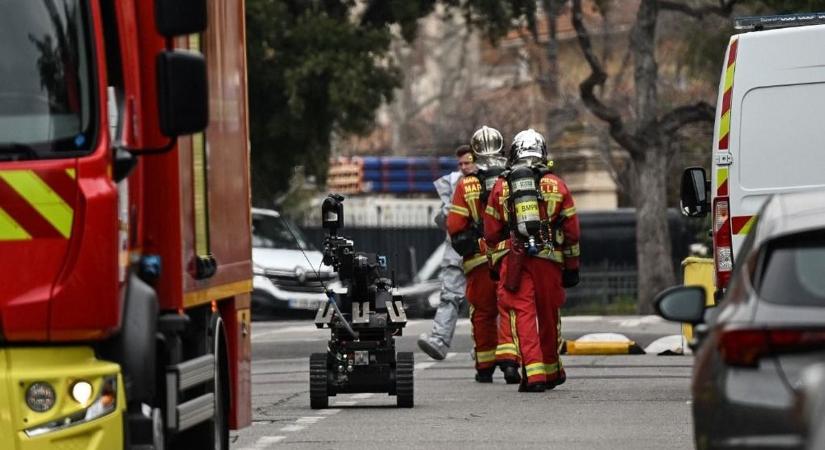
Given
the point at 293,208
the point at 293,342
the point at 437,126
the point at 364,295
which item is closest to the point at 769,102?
the point at 364,295

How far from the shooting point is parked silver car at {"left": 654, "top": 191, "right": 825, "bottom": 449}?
6.70 meters

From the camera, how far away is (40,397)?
798cm

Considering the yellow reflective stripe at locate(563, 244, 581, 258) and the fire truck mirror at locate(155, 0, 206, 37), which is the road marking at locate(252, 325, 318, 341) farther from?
the fire truck mirror at locate(155, 0, 206, 37)

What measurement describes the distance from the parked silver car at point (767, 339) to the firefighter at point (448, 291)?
11.0m

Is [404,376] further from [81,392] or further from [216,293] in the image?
[81,392]

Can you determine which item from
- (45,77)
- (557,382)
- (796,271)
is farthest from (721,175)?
(796,271)

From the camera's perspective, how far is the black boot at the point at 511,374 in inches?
651

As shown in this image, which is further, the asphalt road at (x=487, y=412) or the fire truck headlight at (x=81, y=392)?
the asphalt road at (x=487, y=412)

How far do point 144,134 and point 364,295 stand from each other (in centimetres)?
587

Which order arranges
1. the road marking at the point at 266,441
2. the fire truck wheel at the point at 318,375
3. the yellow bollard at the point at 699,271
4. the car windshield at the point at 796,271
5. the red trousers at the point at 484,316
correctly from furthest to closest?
the yellow bollard at the point at 699,271, the red trousers at the point at 484,316, the fire truck wheel at the point at 318,375, the road marking at the point at 266,441, the car windshield at the point at 796,271

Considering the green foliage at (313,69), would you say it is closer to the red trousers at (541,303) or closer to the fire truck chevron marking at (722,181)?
the red trousers at (541,303)

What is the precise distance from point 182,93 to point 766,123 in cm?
595

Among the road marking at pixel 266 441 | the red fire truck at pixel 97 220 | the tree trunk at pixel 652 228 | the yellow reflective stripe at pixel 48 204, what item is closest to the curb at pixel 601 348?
the road marking at pixel 266 441

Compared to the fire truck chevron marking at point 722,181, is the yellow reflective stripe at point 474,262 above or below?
below
